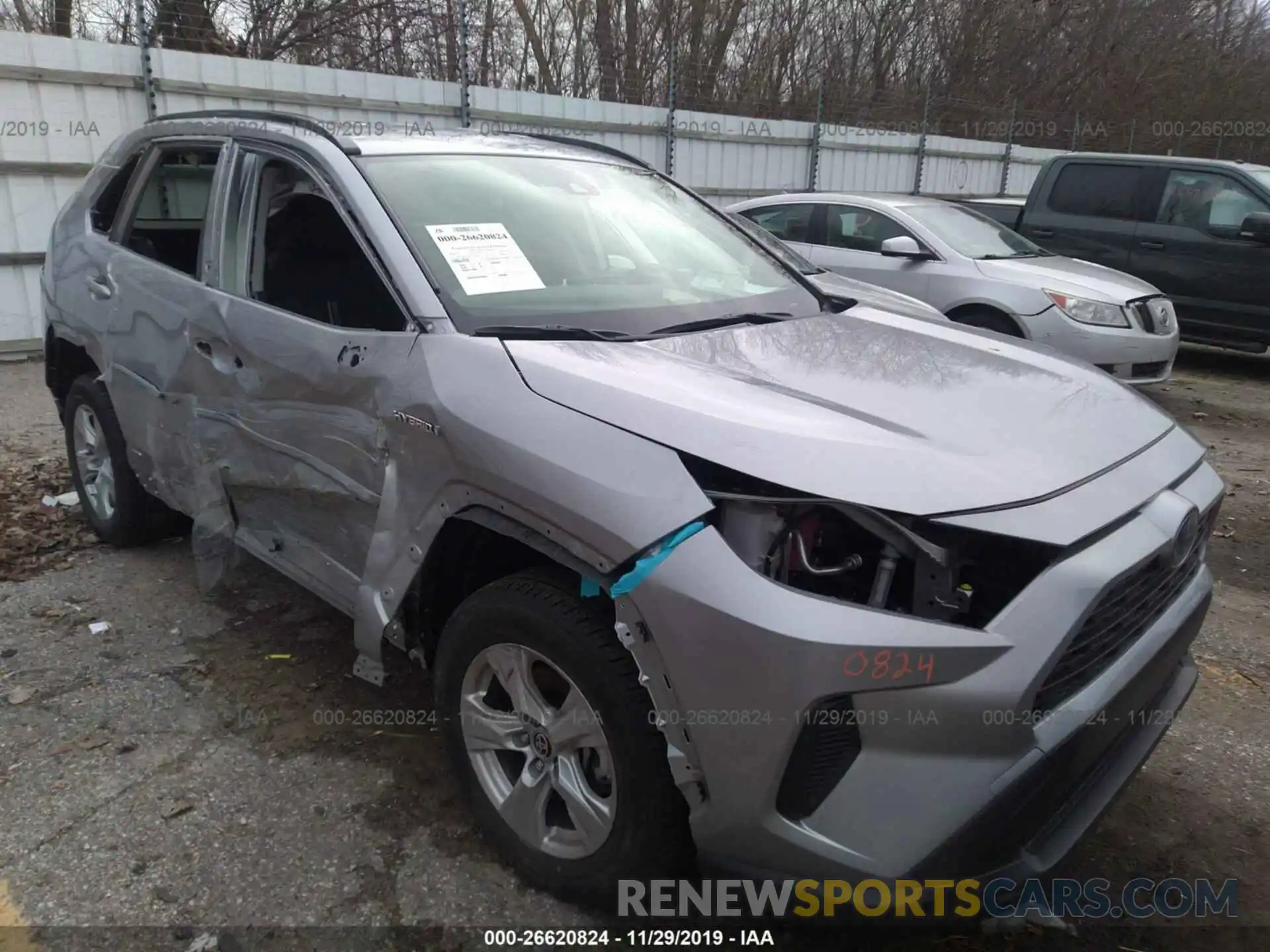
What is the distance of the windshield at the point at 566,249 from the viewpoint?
8.36ft

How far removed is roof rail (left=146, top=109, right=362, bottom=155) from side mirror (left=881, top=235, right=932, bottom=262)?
4.89m

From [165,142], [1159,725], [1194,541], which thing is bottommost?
[1159,725]

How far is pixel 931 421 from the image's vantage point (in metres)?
2.09

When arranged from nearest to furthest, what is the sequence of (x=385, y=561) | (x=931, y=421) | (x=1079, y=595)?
(x=1079, y=595), (x=931, y=421), (x=385, y=561)

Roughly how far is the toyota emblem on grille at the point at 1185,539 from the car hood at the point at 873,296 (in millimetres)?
1271

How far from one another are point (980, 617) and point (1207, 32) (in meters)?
28.9

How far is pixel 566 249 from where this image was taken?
286 centimetres

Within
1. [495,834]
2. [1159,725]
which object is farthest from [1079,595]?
[495,834]

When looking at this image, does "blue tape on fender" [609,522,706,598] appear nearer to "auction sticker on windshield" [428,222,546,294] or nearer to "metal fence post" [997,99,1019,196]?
"auction sticker on windshield" [428,222,546,294]

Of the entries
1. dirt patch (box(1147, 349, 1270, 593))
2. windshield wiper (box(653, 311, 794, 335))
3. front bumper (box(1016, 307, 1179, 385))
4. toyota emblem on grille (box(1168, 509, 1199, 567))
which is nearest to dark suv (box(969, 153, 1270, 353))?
dirt patch (box(1147, 349, 1270, 593))

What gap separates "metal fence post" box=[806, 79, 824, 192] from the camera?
13.4m

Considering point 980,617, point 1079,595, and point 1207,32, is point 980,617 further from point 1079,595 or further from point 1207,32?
point 1207,32

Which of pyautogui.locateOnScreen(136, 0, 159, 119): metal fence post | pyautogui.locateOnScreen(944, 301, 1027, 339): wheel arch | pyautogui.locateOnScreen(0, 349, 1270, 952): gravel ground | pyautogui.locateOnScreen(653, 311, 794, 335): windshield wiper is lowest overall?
pyautogui.locateOnScreen(0, 349, 1270, 952): gravel ground

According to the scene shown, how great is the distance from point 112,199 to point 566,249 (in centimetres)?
238
